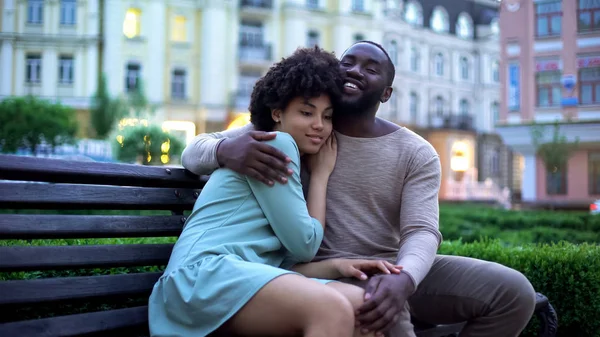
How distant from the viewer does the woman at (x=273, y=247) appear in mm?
2273

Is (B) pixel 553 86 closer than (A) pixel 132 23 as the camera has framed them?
Yes

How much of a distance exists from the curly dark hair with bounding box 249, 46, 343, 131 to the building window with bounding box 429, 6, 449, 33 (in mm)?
41153

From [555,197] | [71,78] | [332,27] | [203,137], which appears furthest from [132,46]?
[203,137]

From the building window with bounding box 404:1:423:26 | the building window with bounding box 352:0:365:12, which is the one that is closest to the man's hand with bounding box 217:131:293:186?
the building window with bounding box 352:0:365:12

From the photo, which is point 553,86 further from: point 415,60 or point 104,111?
point 104,111

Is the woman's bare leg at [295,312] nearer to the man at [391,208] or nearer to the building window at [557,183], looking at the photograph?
the man at [391,208]

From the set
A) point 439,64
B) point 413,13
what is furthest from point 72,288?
point 439,64

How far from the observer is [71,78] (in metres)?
32.7

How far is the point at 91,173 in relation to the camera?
278 centimetres

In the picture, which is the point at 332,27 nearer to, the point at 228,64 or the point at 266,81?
the point at 228,64

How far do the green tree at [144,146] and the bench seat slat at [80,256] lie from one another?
1897 cm

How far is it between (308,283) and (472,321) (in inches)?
38.2

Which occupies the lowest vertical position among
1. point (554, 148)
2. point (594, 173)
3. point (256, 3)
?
point (594, 173)

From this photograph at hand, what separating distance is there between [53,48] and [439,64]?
73.6ft
